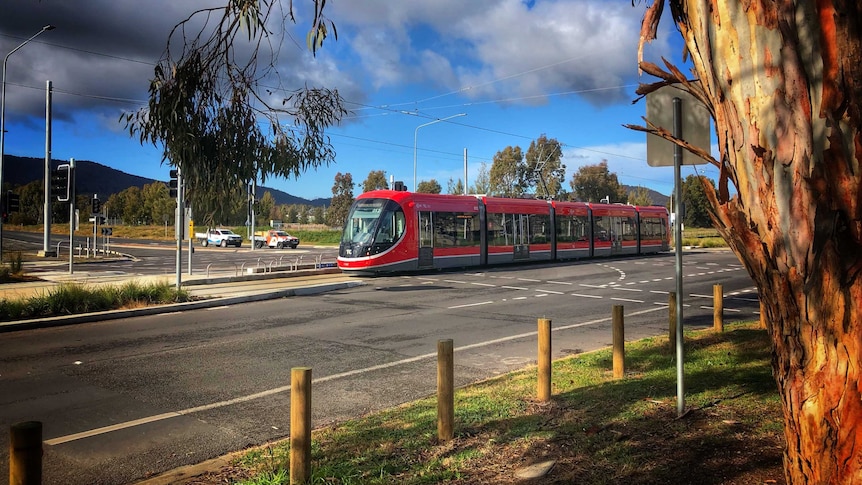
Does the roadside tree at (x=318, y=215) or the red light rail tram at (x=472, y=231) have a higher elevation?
the roadside tree at (x=318, y=215)

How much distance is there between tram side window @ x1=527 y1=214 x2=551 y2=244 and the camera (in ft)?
98.5

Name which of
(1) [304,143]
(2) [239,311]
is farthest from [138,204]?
(1) [304,143]

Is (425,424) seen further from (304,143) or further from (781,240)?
(304,143)

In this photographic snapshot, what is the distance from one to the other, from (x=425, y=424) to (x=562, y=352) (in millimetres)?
4148

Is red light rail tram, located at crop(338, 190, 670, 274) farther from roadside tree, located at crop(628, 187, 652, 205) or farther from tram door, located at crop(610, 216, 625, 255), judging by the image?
roadside tree, located at crop(628, 187, 652, 205)

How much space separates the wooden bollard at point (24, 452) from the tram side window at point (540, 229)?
27.9 metres

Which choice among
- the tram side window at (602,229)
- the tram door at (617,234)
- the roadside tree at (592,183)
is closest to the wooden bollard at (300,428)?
the tram side window at (602,229)

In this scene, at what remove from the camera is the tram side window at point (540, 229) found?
3003 cm

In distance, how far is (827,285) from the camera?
110 inches

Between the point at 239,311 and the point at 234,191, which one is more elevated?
the point at 234,191

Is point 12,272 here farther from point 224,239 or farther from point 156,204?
point 156,204

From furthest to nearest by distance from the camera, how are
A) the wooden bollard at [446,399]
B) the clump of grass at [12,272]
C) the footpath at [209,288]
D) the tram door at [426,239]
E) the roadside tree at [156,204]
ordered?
the roadside tree at [156,204] < the tram door at [426,239] < the clump of grass at [12,272] < the footpath at [209,288] < the wooden bollard at [446,399]

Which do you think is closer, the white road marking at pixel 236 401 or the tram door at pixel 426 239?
the white road marking at pixel 236 401

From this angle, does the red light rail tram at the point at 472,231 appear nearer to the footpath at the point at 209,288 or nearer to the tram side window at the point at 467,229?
the tram side window at the point at 467,229
